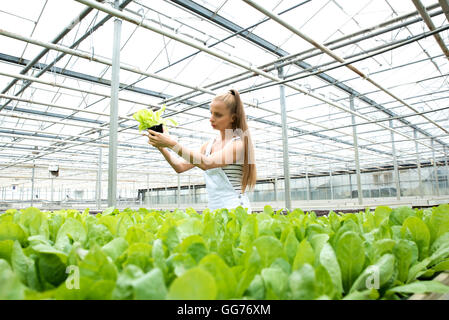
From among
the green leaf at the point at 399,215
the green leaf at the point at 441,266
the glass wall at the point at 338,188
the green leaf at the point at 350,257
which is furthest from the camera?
the glass wall at the point at 338,188

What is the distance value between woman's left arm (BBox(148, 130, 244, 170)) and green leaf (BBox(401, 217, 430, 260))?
1.05 meters

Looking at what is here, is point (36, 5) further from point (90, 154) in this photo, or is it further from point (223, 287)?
point (90, 154)

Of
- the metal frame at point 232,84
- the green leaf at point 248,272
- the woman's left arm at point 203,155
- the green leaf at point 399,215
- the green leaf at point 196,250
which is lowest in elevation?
the green leaf at point 248,272

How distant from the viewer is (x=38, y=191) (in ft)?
102

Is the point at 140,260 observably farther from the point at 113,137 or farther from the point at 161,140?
the point at 113,137

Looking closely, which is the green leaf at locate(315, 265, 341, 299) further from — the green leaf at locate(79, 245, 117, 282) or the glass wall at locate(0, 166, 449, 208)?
the glass wall at locate(0, 166, 449, 208)

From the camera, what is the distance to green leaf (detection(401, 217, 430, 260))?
67cm

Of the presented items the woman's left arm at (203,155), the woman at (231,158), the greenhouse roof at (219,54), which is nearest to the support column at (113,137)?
the greenhouse roof at (219,54)

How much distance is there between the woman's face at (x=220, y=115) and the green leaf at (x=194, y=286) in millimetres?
1580

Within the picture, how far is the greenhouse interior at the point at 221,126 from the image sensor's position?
1.46 ft

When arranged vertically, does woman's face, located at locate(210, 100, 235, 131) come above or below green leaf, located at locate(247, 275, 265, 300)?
above

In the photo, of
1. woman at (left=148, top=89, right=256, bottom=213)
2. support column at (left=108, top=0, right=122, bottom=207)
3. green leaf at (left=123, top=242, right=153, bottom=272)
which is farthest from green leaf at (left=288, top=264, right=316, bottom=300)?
support column at (left=108, top=0, right=122, bottom=207)

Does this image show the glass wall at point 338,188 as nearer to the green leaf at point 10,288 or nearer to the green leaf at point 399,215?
the green leaf at point 399,215
